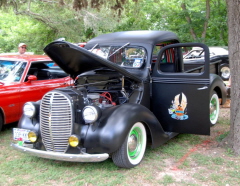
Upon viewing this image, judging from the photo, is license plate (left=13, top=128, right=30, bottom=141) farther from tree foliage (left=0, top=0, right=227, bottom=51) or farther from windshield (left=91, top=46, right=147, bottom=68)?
tree foliage (left=0, top=0, right=227, bottom=51)

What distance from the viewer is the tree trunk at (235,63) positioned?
4.31m

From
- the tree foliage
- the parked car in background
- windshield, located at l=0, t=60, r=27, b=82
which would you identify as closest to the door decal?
windshield, located at l=0, t=60, r=27, b=82

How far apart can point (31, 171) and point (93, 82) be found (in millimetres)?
1747

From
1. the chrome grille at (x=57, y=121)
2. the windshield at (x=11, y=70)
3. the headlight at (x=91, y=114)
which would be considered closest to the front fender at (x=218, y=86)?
the headlight at (x=91, y=114)

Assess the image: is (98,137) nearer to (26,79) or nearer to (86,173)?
(86,173)

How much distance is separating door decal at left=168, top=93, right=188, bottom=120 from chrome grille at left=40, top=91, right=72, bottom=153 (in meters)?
1.77

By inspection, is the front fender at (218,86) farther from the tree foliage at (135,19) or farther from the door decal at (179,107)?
the tree foliage at (135,19)

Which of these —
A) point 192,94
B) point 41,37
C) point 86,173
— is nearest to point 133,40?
point 192,94

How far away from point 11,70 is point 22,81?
0.44 metres

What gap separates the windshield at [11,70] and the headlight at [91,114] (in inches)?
110

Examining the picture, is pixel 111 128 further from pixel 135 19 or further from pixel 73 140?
pixel 135 19

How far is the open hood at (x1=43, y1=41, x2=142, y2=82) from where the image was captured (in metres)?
4.14

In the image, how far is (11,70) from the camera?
20.3 feet

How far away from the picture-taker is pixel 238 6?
4254 mm
